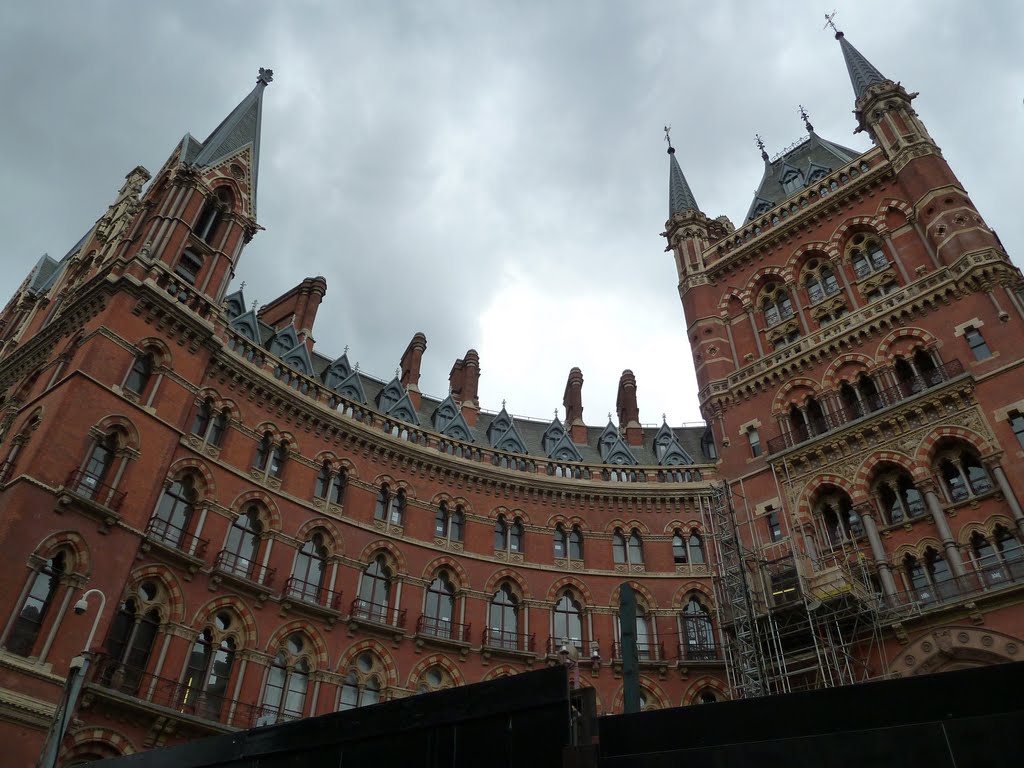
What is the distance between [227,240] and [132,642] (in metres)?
17.0

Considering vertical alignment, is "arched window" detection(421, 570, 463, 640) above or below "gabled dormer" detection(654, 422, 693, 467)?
below

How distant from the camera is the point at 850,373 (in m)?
32.0

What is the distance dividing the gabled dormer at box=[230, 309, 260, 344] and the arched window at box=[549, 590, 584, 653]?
1747cm

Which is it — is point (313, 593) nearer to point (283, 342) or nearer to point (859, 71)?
point (283, 342)

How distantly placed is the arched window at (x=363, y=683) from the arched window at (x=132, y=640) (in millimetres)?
6929

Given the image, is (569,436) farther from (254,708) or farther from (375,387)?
(254,708)

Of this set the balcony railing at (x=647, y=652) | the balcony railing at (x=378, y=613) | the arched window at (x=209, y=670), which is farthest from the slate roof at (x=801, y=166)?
the arched window at (x=209, y=670)

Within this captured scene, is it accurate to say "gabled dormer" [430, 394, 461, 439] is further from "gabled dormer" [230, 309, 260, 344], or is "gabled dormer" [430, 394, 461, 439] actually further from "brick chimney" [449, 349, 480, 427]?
"gabled dormer" [230, 309, 260, 344]

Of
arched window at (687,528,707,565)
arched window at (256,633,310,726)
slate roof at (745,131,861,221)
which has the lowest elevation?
arched window at (256,633,310,726)

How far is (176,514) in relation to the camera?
26.0 m

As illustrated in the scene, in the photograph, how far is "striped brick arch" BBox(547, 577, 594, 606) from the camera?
32938 millimetres

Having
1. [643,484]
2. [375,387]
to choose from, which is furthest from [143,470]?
[643,484]

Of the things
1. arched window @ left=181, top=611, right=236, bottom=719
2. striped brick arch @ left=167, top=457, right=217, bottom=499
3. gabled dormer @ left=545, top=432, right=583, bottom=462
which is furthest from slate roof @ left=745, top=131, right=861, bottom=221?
arched window @ left=181, top=611, right=236, bottom=719

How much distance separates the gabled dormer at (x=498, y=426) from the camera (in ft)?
129
